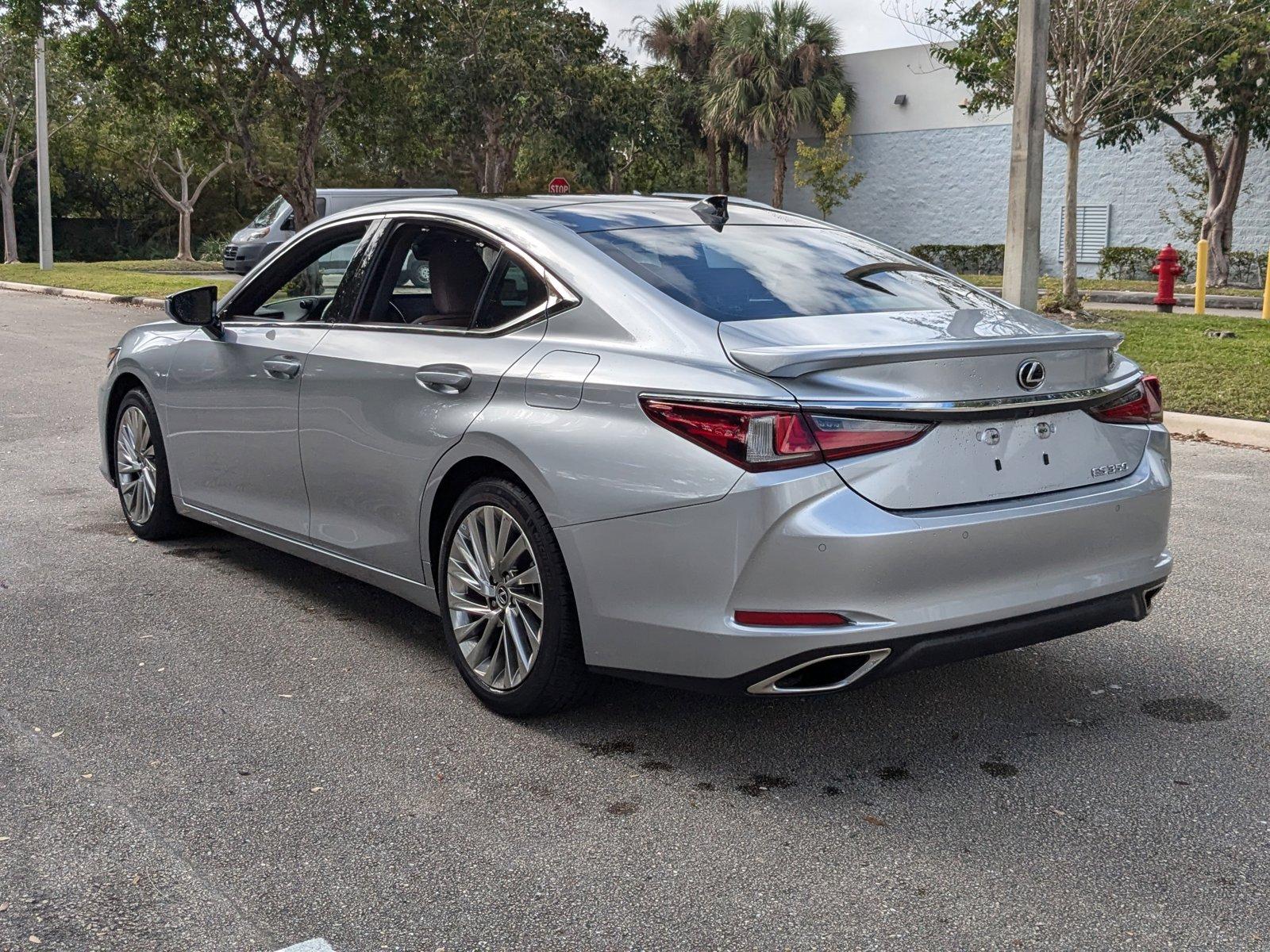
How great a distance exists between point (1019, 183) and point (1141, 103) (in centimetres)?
1134

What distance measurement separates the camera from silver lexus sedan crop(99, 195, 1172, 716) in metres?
3.62

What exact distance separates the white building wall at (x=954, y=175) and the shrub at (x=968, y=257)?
110cm

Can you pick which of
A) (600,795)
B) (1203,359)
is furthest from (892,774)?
(1203,359)

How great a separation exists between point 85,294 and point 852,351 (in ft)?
82.7

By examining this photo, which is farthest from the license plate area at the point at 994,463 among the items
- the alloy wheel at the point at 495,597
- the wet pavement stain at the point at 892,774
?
the alloy wheel at the point at 495,597

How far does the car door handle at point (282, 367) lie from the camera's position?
5.25m

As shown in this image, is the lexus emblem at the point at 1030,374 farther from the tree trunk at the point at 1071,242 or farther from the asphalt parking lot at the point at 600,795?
the tree trunk at the point at 1071,242

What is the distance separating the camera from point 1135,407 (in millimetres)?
4250

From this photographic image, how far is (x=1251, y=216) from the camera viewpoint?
30031 millimetres

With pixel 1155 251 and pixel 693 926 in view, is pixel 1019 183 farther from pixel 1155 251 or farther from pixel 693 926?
pixel 1155 251


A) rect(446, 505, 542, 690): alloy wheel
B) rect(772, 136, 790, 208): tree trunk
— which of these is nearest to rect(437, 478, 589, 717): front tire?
rect(446, 505, 542, 690): alloy wheel

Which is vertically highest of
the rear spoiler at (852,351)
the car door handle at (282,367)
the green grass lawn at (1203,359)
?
the rear spoiler at (852,351)

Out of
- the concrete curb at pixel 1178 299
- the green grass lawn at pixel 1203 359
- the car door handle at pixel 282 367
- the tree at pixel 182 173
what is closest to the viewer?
the car door handle at pixel 282 367

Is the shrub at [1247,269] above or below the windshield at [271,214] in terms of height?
below
